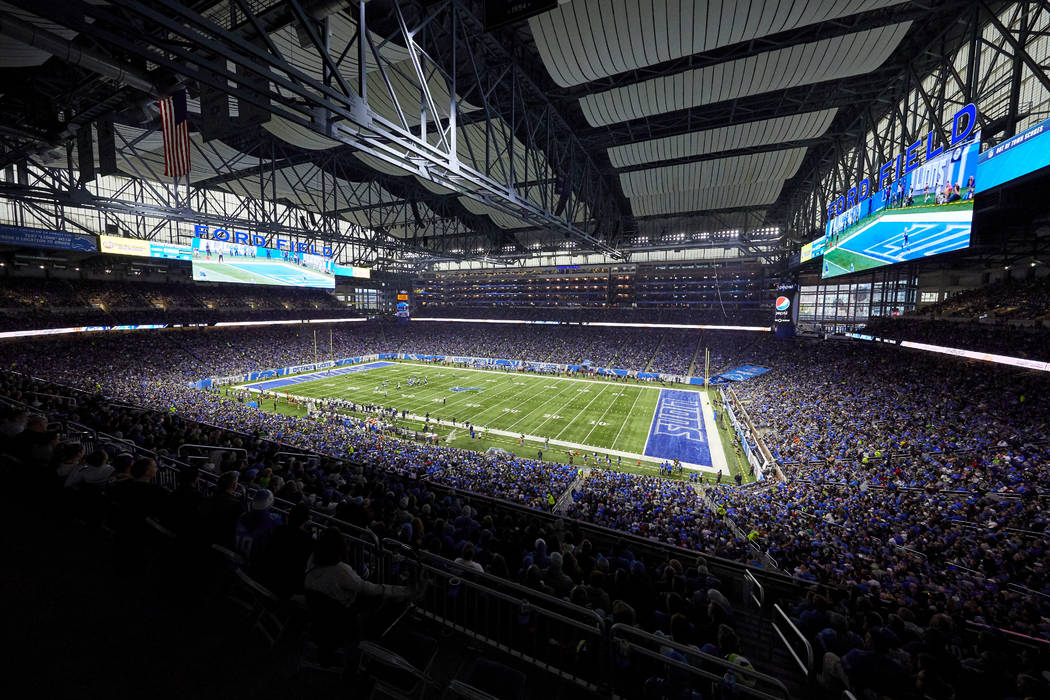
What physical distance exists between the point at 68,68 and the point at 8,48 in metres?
2.23

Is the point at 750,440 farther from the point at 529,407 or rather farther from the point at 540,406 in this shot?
the point at 529,407

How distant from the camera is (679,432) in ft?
92.6

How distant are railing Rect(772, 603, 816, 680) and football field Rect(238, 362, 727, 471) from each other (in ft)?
59.7

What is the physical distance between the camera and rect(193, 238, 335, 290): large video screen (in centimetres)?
Result: 2967

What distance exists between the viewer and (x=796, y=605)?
6.35 metres

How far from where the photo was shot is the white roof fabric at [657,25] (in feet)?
34.8

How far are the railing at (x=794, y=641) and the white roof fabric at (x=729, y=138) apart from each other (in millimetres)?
20366

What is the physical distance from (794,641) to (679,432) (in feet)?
79.3

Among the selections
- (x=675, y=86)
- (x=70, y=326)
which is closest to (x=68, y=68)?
(x=675, y=86)

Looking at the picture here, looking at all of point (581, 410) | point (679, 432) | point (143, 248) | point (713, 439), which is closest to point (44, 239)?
point (143, 248)

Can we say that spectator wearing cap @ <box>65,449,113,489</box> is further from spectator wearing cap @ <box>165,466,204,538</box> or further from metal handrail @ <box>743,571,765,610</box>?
metal handrail @ <box>743,571,765,610</box>

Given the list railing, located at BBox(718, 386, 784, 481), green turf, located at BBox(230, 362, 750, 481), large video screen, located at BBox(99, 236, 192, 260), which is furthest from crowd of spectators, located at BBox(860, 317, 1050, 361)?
A: large video screen, located at BBox(99, 236, 192, 260)

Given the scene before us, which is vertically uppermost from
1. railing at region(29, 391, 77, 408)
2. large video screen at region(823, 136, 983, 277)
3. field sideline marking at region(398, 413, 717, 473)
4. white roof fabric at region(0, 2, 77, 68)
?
white roof fabric at region(0, 2, 77, 68)

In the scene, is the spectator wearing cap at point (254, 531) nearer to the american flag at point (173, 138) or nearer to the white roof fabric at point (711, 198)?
the american flag at point (173, 138)
